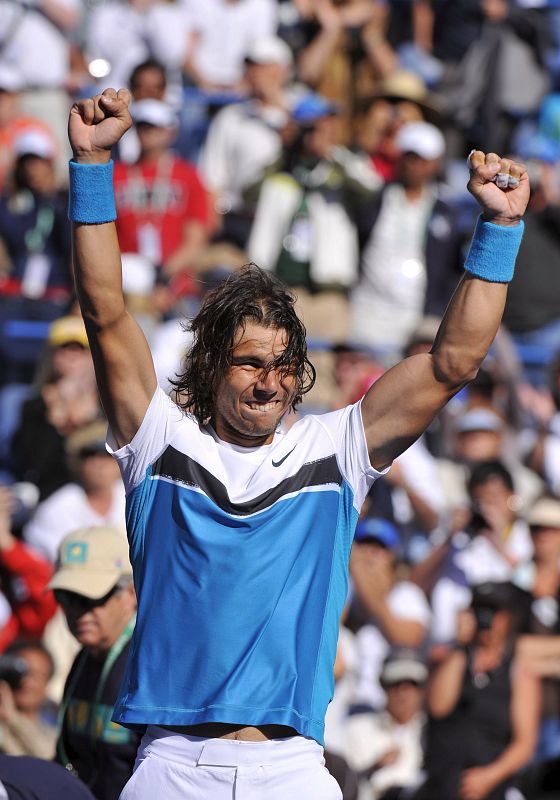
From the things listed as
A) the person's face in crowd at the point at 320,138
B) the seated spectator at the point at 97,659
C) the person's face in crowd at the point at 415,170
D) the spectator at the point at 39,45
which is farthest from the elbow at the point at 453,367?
the spectator at the point at 39,45

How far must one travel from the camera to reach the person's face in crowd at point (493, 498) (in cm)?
779

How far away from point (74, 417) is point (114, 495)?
898 mm

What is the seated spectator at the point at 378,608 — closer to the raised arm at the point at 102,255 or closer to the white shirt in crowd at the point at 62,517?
the white shirt in crowd at the point at 62,517

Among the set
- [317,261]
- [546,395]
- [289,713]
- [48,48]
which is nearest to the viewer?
[289,713]

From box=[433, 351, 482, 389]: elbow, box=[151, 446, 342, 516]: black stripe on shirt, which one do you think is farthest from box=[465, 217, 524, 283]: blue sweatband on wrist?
box=[151, 446, 342, 516]: black stripe on shirt

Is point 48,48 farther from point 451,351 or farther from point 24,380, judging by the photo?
point 451,351

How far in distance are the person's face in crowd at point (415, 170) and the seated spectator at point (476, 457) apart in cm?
187

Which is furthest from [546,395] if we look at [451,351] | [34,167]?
[451,351]

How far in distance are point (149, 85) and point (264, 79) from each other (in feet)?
3.35

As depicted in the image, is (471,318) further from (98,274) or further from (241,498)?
(98,274)

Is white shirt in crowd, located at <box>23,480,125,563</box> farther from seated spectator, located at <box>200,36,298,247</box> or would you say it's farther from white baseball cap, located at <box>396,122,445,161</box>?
white baseball cap, located at <box>396,122,445,161</box>

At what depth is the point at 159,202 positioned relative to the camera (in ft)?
32.9

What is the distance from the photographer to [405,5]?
1280 centimetres

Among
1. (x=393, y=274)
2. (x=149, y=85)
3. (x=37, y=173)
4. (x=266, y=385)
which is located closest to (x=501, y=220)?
(x=266, y=385)
